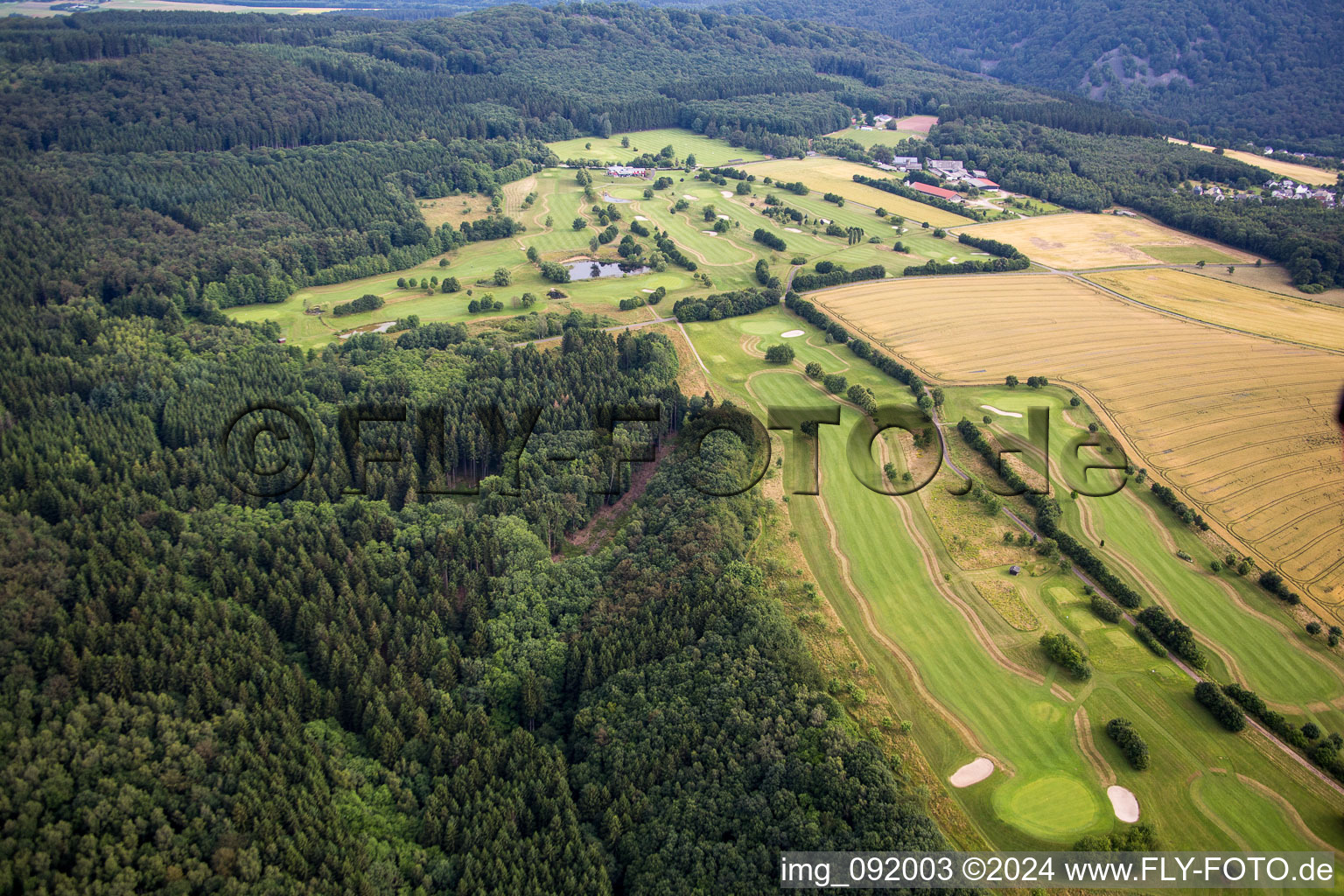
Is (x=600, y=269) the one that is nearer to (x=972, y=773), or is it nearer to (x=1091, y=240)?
(x=1091, y=240)

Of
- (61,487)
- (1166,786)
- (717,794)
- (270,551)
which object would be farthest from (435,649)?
(1166,786)

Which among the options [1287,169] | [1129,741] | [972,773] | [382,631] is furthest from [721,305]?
[1287,169]

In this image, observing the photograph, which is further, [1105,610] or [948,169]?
[948,169]

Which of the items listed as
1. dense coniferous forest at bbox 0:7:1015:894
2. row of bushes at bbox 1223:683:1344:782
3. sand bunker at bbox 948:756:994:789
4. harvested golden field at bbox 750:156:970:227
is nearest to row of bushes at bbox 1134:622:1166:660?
row of bushes at bbox 1223:683:1344:782

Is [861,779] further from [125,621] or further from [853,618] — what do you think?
[125,621]

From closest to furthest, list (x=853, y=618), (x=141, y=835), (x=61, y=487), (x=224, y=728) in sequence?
1. (x=141, y=835)
2. (x=224, y=728)
3. (x=853, y=618)
4. (x=61, y=487)
